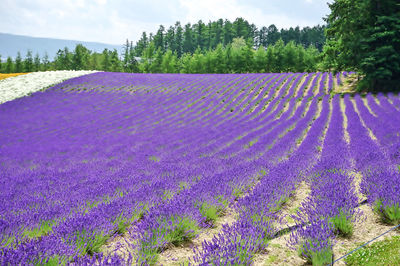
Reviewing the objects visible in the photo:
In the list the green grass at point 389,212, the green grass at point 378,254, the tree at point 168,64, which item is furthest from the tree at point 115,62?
the green grass at point 378,254

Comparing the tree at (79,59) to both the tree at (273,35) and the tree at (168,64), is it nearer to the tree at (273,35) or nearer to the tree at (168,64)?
the tree at (168,64)

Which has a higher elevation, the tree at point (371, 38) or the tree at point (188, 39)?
the tree at point (188, 39)

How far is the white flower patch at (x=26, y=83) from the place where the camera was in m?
26.8

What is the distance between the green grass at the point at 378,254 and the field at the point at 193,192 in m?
0.19

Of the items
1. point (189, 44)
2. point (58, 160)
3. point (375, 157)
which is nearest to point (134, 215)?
point (375, 157)

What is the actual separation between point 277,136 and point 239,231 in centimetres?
810

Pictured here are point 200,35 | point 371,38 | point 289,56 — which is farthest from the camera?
point 200,35

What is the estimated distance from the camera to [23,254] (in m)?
2.13

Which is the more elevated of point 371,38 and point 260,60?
point 260,60

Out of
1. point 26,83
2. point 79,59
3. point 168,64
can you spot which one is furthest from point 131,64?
point 26,83

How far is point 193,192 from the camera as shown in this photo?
3.95 m

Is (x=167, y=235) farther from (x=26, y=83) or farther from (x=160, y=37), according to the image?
(x=160, y=37)

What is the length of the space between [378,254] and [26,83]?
121 ft

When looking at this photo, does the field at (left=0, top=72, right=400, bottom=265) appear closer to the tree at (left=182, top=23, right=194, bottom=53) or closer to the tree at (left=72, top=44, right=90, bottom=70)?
the tree at (left=72, top=44, right=90, bottom=70)
